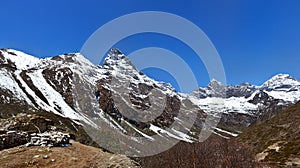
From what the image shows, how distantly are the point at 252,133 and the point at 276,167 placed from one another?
161 ft

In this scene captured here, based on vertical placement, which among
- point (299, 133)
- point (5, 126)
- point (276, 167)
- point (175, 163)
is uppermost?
point (299, 133)

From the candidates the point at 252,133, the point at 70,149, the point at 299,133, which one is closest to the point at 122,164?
the point at 70,149

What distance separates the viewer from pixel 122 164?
32344 millimetres

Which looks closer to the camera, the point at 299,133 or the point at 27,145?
the point at 27,145

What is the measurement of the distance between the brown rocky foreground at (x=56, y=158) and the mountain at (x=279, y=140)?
4837cm

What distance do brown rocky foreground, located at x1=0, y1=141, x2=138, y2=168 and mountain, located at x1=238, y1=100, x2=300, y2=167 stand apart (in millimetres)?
48373

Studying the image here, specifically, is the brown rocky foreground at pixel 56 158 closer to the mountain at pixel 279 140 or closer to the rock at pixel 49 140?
the rock at pixel 49 140

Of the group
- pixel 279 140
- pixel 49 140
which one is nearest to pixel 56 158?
pixel 49 140

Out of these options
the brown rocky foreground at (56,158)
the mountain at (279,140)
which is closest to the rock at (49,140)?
the brown rocky foreground at (56,158)

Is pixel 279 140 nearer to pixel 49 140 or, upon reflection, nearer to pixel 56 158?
pixel 49 140

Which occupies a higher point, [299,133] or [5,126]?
[299,133]

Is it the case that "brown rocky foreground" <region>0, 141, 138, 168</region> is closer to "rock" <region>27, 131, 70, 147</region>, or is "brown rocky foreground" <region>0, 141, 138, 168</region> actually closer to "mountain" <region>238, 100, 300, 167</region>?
"rock" <region>27, 131, 70, 147</region>

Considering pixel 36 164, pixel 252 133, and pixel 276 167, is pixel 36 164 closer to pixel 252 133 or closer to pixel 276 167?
pixel 276 167

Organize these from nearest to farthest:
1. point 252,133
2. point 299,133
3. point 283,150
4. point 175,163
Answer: point 175,163 → point 283,150 → point 299,133 → point 252,133
